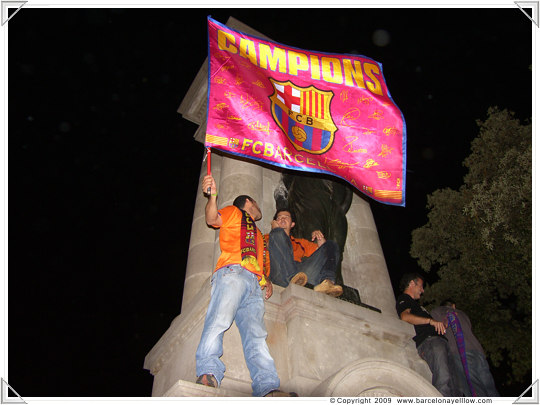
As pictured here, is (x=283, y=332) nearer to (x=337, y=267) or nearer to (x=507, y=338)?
(x=337, y=267)

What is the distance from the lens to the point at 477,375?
19.5 feet

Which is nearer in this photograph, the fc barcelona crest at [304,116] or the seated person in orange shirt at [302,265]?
the seated person in orange shirt at [302,265]

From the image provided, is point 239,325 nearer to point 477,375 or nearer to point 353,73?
point 477,375

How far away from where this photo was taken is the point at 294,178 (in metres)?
8.62

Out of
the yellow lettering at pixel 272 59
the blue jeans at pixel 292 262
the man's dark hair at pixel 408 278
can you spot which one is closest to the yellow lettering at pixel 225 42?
the yellow lettering at pixel 272 59

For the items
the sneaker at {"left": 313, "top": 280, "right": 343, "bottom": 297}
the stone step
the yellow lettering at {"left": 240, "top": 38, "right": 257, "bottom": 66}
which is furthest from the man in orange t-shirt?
the yellow lettering at {"left": 240, "top": 38, "right": 257, "bottom": 66}

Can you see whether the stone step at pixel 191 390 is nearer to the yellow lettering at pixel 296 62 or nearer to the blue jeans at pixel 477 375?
the blue jeans at pixel 477 375

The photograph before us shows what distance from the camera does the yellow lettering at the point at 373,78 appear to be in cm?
783

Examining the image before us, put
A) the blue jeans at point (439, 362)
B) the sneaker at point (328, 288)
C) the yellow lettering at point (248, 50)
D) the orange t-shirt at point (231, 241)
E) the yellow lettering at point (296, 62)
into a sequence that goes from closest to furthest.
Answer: the orange t-shirt at point (231, 241) < the blue jeans at point (439, 362) < the sneaker at point (328, 288) < the yellow lettering at point (248, 50) < the yellow lettering at point (296, 62)

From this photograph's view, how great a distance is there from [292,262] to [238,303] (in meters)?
1.50

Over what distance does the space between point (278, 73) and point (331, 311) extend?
374 cm

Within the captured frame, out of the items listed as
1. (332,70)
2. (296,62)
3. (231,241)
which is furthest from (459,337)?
(296,62)

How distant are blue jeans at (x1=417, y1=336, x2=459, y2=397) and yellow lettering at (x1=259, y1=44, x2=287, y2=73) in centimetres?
452

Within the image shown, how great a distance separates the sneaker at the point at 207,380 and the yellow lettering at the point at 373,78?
5454 millimetres
